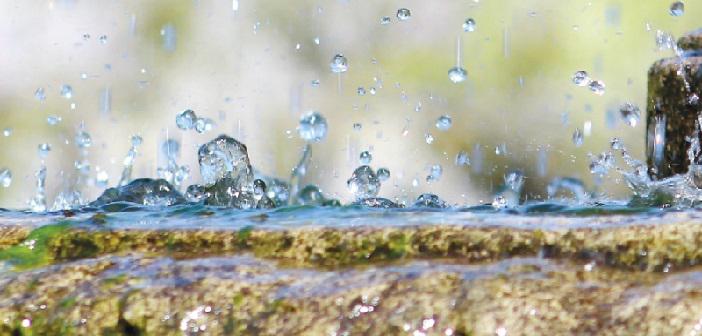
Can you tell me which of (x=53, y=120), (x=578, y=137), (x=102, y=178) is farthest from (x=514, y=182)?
(x=53, y=120)

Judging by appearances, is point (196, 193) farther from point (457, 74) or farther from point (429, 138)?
point (429, 138)

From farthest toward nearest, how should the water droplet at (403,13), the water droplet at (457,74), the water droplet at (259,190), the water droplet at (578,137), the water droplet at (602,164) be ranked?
the water droplet at (578,137) → the water droplet at (457,74) → the water droplet at (403,13) → the water droplet at (602,164) → the water droplet at (259,190)

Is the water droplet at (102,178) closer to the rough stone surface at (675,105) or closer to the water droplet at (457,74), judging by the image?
the water droplet at (457,74)

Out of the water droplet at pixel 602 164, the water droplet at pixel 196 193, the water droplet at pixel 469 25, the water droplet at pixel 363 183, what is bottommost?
the water droplet at pixel 196 193

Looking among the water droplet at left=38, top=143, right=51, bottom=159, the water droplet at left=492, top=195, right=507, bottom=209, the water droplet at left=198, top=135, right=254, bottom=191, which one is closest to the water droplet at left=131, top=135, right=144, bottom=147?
the water droplet at left=38, top=143, right=51, bottom=159

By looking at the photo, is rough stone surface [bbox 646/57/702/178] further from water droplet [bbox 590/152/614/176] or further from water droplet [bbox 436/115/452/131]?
water droplet [bbox 436/115/452/131]

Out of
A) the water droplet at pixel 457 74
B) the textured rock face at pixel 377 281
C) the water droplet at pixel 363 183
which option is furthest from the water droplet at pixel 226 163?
the water droplet at pixel 457 74
